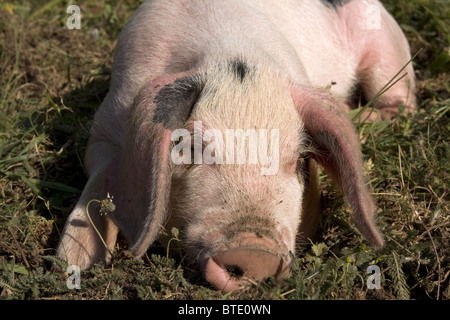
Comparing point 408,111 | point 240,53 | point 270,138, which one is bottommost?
point 408,111

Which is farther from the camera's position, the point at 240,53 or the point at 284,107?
the point at 240,53

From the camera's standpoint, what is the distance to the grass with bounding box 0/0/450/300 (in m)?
3.06

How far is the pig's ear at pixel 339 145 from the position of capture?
10.3 feet

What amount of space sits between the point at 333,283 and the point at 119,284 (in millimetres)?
1013

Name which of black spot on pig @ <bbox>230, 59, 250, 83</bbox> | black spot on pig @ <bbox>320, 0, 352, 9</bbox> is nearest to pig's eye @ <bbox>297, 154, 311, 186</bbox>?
black spot on pig @ <bbox>230, 59, 250, 83</bbox>

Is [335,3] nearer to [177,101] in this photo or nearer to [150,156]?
A: [177,101]

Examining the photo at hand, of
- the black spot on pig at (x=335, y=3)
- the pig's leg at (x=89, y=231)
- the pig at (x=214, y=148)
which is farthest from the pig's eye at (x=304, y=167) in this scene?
the black spot on pig at (x=335, y=3)

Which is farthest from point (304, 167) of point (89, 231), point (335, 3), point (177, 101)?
point (335, 3)

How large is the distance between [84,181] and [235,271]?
1.69 metres

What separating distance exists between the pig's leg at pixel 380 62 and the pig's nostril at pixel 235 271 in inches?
101

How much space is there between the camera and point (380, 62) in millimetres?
5117

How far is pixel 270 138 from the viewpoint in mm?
3154
